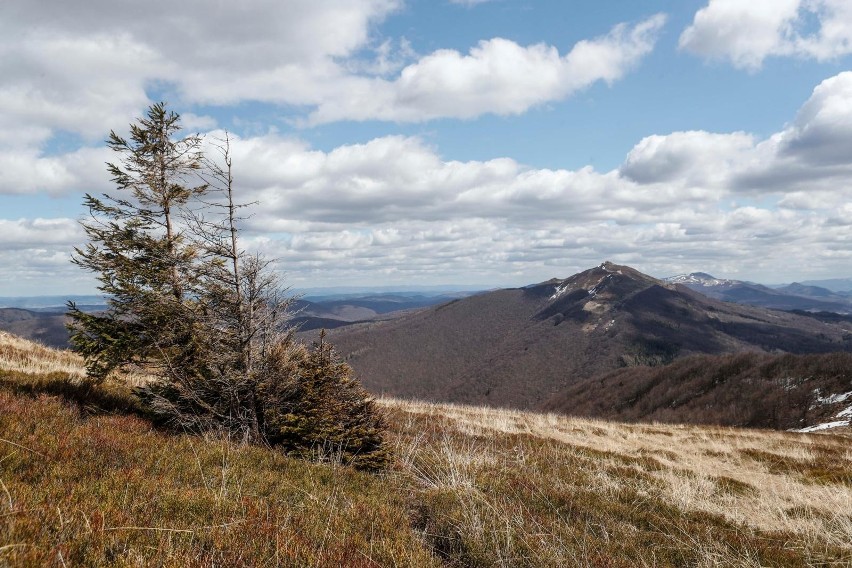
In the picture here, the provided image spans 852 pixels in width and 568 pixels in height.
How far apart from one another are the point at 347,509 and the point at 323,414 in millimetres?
3547

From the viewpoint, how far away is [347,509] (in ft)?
19.6

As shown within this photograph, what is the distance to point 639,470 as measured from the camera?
11.5m

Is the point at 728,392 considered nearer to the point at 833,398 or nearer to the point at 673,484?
the point at 833,398

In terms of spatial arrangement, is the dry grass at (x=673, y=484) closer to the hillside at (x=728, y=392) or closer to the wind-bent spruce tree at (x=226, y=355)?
the wind-bent spruce tree at (x=226, y=355)

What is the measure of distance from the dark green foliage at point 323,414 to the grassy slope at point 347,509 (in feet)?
2.75

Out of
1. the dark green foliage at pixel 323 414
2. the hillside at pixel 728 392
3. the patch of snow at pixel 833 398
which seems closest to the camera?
the dark green foliage at pixel 323 414

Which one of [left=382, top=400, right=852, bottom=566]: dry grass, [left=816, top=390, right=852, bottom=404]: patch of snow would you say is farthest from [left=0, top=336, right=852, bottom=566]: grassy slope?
[left=816, top=390, right=852, bottom=404]: patch of snow

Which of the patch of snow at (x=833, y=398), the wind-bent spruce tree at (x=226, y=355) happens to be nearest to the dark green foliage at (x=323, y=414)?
the wind-bent spruce tree at (x=226, y=355)

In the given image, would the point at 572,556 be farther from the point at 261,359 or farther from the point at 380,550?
the point at 261,359

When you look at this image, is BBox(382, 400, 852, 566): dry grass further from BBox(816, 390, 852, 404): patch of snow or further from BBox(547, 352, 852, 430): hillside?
BBox(816, 390, 852, 404): patch of snow

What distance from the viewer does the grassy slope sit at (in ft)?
13.6

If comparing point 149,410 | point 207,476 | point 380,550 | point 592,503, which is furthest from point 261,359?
point 592,503

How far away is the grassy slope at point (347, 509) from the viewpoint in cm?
415

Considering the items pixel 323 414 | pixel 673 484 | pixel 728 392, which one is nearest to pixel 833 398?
pixel 728 392
